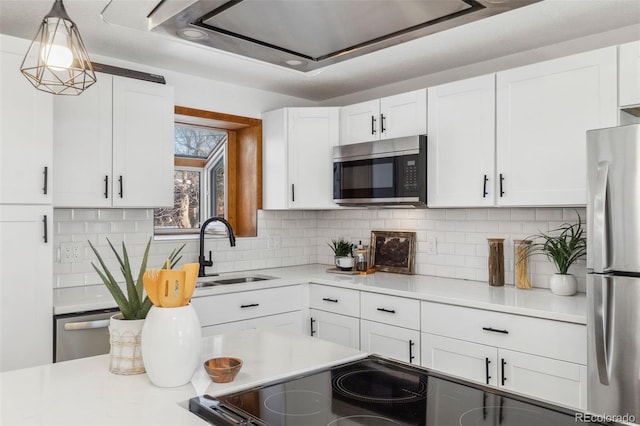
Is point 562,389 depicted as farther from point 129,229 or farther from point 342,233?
point 129,229

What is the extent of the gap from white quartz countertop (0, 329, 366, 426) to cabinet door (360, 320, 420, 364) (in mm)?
1304

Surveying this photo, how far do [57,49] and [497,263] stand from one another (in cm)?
265

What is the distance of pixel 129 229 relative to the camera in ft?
11.1

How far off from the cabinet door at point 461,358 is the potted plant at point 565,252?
0.58 metres

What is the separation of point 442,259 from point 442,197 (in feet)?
2.00

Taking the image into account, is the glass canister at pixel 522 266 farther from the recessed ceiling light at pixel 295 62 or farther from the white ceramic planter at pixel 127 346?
the white ceramic planter at pixel 127 346

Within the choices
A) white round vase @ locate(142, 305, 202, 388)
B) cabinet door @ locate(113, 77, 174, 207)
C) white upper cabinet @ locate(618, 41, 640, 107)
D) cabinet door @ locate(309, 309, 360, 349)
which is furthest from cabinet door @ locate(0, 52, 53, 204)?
white upper cabinet @ locate(618, 41, 640, 107)

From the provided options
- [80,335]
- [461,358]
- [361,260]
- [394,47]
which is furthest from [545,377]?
[80,335]

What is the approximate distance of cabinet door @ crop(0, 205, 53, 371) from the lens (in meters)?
2.43

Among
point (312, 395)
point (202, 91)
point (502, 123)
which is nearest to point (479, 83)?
point (502, 123)

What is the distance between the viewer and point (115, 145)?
304cm

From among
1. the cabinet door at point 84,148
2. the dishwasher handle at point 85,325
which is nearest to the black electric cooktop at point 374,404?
the dishwasher handle at point 85,325

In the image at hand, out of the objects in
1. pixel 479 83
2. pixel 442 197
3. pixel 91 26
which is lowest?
pixel 442 197

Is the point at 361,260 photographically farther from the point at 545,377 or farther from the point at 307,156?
the point at 545,377
